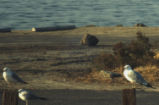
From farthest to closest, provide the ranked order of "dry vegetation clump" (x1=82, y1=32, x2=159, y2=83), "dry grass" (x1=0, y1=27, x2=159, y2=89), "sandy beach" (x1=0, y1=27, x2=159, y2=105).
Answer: "dry vegetation clump" (x1=82, y1=32, x2=159, y2=83) → "dry grass" (x1=0, y1=27, x2=159, y2=89) → "sandy beach" (x1=0, y1=27, x2=159, y2=105)

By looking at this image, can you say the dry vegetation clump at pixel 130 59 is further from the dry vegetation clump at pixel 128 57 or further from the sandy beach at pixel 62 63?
the sandy beach at pixel 62 63

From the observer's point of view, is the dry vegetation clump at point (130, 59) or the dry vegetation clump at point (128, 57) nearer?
the dry vegetation clump at point (130, 59)

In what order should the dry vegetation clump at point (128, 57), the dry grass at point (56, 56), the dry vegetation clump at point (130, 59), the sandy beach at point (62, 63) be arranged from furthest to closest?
the dry vegetation clump at point (128, 57) < the dry vegetation clump at point (130, 59) < the dry grass at point (56, 56) < the sandy beach at point (62, 63)

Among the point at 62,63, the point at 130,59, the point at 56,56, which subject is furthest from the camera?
the point at 56,56

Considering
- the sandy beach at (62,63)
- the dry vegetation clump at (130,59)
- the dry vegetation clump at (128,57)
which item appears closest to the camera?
the sandy beach at (62,63)

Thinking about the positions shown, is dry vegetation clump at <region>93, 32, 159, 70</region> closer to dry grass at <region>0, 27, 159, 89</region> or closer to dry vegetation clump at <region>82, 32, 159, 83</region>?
dry vegetation clump at <region>82, 32, 159, 83</region>

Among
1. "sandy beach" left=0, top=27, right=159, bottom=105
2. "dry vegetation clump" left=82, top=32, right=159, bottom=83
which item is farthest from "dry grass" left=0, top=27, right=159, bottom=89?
"dry vegetation clump" left=82, top=32, right=159, bottom=83

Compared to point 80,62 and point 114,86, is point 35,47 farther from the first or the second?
point 114,86

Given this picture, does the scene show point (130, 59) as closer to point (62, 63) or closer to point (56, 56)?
point (62, 63)

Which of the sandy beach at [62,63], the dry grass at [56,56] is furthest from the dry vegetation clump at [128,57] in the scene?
the sandy beach at [62,63]

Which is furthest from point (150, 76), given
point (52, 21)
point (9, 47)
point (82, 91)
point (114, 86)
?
point (52, 21)

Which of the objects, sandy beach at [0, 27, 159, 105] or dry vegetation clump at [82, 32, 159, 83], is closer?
sandy beach at [0, 27, 159, 105]

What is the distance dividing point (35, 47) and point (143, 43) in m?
8.53

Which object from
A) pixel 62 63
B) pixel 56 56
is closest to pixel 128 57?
pixel 62 63
